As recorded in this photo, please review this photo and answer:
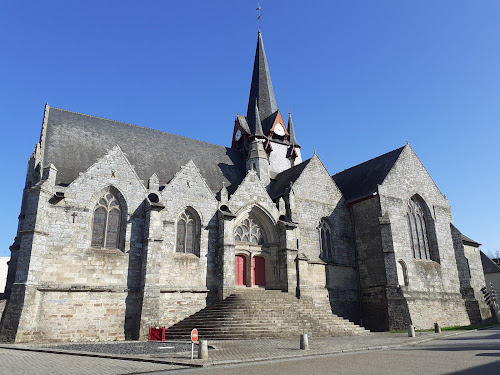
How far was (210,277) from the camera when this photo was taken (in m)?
19.8

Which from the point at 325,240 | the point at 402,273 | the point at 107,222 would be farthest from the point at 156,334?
the point at 402,273

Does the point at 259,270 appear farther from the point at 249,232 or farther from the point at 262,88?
the point at 262,88

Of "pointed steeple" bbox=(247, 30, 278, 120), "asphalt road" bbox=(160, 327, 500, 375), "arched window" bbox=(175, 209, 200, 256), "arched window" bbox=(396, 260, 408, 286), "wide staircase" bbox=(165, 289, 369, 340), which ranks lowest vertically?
"asphalt road" bbox=(160, 327, 500, 375)

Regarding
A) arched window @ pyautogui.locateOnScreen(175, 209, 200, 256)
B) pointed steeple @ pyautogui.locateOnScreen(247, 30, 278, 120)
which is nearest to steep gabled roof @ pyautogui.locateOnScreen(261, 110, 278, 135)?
pointed steeple @ pyautogui.locateOnScreen(247, 30, 278, 120)

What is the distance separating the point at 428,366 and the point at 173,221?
546 inches

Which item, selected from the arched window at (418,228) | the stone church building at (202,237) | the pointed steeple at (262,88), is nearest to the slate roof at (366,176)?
the stone church building at (202,237)

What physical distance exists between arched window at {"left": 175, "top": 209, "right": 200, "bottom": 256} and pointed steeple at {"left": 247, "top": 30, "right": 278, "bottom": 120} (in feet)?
53.0

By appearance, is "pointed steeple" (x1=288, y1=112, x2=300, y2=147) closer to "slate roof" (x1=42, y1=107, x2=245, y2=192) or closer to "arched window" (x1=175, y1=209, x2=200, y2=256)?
"slate roof" (x1=42, y1=107, x2=245, y2=192)

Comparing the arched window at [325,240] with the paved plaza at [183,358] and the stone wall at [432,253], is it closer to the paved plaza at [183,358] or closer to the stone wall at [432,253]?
the stone wall at [432,253]

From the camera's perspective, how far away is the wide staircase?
53.9ft

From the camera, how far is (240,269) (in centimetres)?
2148

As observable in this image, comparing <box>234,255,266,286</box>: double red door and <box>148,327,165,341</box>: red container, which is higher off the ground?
<box>234,255,266,286</box>: double red door

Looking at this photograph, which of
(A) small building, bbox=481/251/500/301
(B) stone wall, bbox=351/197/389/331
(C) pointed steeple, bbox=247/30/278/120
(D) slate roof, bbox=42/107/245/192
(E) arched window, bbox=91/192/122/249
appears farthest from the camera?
(A) small building, bbox=481/251/500/301

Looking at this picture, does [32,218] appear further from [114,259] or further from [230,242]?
[230,242]
